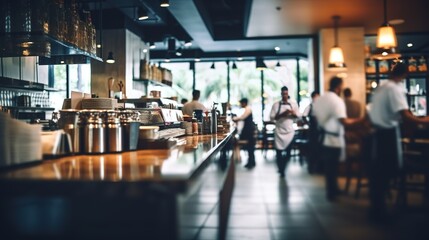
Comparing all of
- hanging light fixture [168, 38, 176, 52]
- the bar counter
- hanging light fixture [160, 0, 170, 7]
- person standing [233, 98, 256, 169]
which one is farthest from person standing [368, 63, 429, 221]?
hanging light fixture [168, 38, 176, 52]

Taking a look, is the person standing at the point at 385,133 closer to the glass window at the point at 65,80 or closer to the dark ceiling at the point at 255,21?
the dark ceiling at the point at 255,21

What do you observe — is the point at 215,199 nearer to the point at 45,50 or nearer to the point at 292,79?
the point at 292,79

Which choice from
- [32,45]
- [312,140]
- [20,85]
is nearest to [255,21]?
[32,45]

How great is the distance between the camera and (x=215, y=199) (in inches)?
62.7

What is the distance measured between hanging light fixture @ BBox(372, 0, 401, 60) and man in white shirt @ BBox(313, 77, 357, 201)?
164mm

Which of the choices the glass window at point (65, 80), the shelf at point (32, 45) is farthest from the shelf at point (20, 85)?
the shelf at point (32, 45)

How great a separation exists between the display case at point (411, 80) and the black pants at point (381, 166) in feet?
0.31

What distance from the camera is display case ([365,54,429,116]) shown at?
106cm

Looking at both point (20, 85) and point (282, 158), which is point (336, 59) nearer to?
point (282, 158)

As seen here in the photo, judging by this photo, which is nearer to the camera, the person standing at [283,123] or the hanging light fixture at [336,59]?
the hanging light fixture at [336,59]

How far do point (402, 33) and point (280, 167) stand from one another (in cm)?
51

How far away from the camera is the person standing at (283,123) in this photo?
1.16 meters

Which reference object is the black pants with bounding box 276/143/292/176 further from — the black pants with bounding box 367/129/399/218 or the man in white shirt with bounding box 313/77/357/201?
the black pants with bounding box 367/129/399/218

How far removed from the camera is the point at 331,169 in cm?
116
